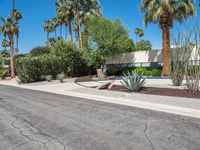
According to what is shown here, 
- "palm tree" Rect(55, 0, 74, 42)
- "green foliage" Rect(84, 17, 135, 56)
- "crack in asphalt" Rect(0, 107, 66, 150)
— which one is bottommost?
"crack in asphalt" Rect(0, 107, 66, 150)

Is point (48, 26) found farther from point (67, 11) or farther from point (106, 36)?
point (106, 36)

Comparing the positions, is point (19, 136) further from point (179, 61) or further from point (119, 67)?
point (119, 67)

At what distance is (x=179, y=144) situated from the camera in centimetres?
514

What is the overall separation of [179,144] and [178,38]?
30.0ft

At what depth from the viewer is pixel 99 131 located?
6383 millimetres

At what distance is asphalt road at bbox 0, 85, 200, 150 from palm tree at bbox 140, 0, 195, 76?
1647 centimetres

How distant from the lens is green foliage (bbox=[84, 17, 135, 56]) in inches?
1307

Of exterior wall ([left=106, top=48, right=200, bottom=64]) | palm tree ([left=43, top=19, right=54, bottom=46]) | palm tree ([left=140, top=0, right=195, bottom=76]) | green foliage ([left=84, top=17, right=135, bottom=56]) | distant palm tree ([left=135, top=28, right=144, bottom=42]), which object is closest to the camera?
palm tree ([left=140, top=0, right=195, bottom=76])

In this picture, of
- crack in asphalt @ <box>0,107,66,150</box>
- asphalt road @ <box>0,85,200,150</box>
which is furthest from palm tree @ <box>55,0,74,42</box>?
crack in asphalt @ <box>0,107,66,150</box>

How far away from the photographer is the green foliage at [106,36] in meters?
33.2

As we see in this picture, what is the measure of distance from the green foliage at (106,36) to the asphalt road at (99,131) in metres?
24.7

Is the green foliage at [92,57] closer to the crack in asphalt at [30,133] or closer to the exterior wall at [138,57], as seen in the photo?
the exterior wall at [138,57]

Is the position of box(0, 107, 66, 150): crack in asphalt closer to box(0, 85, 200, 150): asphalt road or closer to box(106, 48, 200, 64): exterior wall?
box(0, 85, 200, 150): asphalt road

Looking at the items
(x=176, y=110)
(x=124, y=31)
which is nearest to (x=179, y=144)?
(x=176, y=110)
